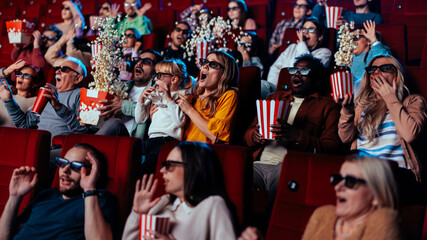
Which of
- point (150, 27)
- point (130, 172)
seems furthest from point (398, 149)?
point (150, 27)

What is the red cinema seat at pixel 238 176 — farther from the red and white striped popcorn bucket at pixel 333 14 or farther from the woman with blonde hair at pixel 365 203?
the red and white striped popcorn bucket at pixel 333 14

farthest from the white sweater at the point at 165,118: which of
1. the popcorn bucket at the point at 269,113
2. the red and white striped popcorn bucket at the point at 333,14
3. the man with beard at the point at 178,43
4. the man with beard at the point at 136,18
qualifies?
the man with beard at the point at 136,18

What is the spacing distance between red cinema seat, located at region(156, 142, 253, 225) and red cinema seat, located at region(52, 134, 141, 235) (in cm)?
28

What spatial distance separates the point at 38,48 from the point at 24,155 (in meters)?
1.80

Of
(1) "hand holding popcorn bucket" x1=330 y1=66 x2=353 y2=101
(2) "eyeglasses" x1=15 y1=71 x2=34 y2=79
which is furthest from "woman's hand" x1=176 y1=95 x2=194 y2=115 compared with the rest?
(2) "eyeglasses" x1=15 y1=71 x2=34 y2=79

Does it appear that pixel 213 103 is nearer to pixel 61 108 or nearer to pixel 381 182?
pixel 61 108

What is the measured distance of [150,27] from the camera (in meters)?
3.60

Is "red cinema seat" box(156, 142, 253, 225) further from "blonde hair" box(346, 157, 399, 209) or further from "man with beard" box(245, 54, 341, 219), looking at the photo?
"blonde hair" box(346, 157, 399, 209)

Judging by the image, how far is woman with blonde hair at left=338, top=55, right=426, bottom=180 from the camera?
4.67 feet

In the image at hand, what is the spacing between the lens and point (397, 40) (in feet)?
8.14

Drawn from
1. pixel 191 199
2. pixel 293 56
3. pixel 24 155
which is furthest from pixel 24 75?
pixel 191 199

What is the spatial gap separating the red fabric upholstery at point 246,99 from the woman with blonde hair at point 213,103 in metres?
0.16

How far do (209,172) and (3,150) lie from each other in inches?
30.8

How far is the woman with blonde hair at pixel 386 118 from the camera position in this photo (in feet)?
4.67
